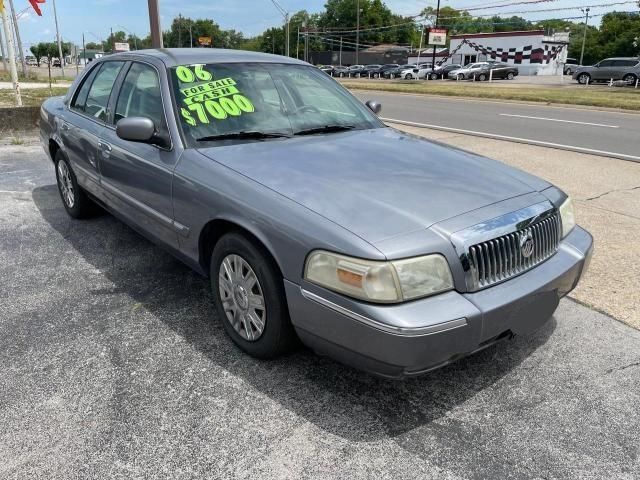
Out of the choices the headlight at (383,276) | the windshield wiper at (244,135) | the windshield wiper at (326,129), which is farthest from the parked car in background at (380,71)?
the headlight at (383,276)

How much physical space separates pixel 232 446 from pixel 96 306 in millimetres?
1678

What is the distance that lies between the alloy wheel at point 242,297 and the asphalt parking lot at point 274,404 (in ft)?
0.61

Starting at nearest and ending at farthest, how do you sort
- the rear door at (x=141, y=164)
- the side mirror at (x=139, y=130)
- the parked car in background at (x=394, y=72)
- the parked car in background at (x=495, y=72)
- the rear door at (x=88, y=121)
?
the side mirror at (x=139, y=130) → the rear door at (x=141, y=164) → the rear door at (x=88, y=121) → the parked car in background at (x=495, y=72) → the parked car in background at (x=394, y=72)

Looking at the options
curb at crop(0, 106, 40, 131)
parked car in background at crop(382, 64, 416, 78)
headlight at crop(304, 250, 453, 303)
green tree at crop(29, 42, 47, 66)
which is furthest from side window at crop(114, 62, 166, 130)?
green tree at crop(29, 42, 47, 66)

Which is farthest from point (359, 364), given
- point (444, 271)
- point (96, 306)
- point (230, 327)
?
point (96, 306)

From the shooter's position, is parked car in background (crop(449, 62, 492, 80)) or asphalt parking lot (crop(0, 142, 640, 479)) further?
parked car in background (crop(449, 62, 492, 80))

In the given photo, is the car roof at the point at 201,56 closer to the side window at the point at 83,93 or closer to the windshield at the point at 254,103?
the windshield at the point at 254,103

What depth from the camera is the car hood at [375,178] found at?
2410mm

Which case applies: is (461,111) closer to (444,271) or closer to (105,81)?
(105,81)

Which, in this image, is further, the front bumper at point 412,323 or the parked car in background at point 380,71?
the parked car in background at point 380,71

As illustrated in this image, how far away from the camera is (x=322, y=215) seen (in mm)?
2389

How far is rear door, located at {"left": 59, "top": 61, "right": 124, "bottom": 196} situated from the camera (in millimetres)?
4195

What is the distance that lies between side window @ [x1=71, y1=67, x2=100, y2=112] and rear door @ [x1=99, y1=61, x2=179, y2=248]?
2.67 feet

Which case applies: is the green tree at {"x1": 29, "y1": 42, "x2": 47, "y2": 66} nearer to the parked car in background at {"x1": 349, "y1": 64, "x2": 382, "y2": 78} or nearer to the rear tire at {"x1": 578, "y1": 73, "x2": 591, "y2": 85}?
the parked car in background at {"x1": 349, "y1": 64, "x2": 382, "y2": 78}
